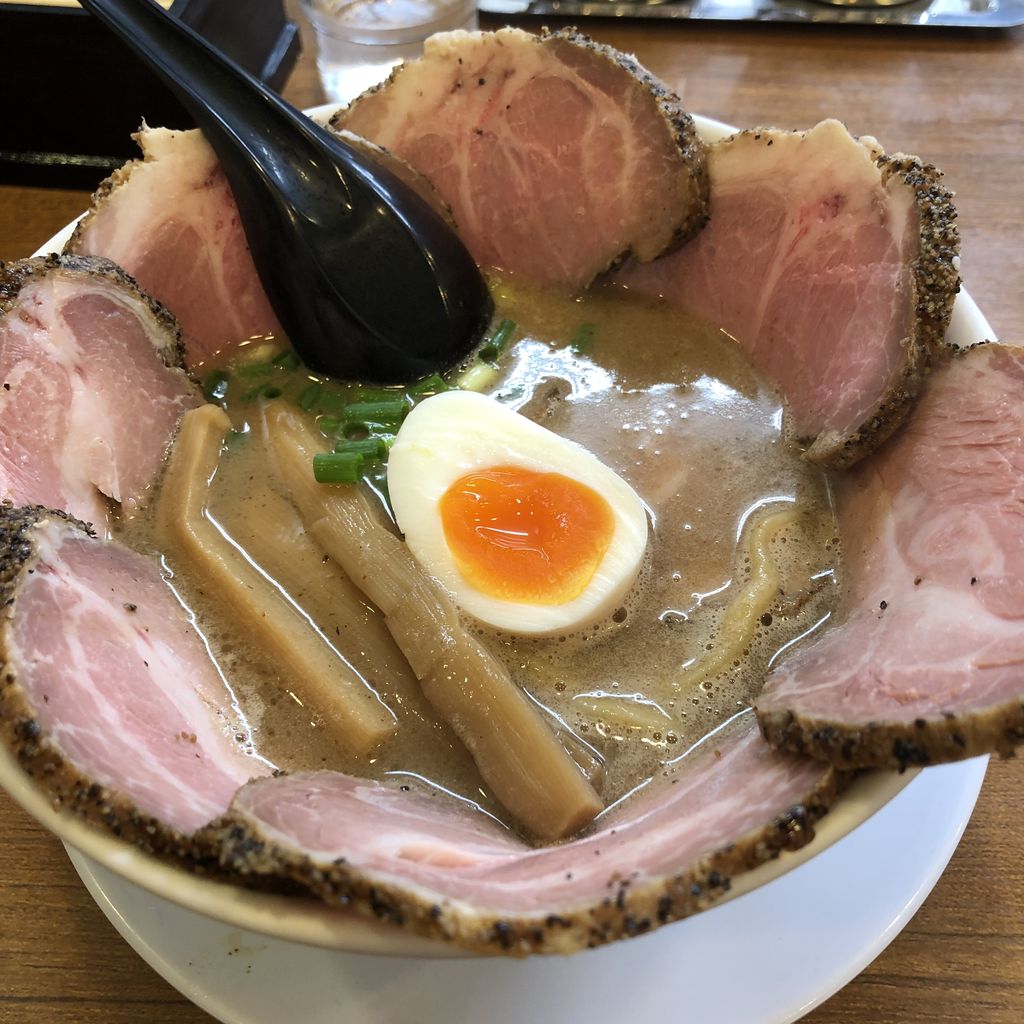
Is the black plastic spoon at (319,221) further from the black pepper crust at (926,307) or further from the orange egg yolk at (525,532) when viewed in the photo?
the black pepper crust at (926,307)

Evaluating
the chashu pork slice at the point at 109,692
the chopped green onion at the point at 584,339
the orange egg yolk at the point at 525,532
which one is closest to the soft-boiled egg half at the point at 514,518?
the orange egg yolk at the point at 525,532

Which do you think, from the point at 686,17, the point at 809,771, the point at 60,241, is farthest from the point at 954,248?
the point at 686,17

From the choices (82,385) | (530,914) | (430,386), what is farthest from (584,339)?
(530,914)

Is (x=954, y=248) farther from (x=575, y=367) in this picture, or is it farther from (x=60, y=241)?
(x=60, y=241)

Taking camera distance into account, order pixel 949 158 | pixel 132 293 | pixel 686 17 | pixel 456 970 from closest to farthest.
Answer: pixel 456 970
pixel 132 293
pixel 949 158
pixel 686 17

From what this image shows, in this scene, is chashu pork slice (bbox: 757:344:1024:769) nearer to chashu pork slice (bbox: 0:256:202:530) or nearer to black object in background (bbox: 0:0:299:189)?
chashu pork slice (bbox: 0:256:202:530)

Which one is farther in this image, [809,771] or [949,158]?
[949,158]
